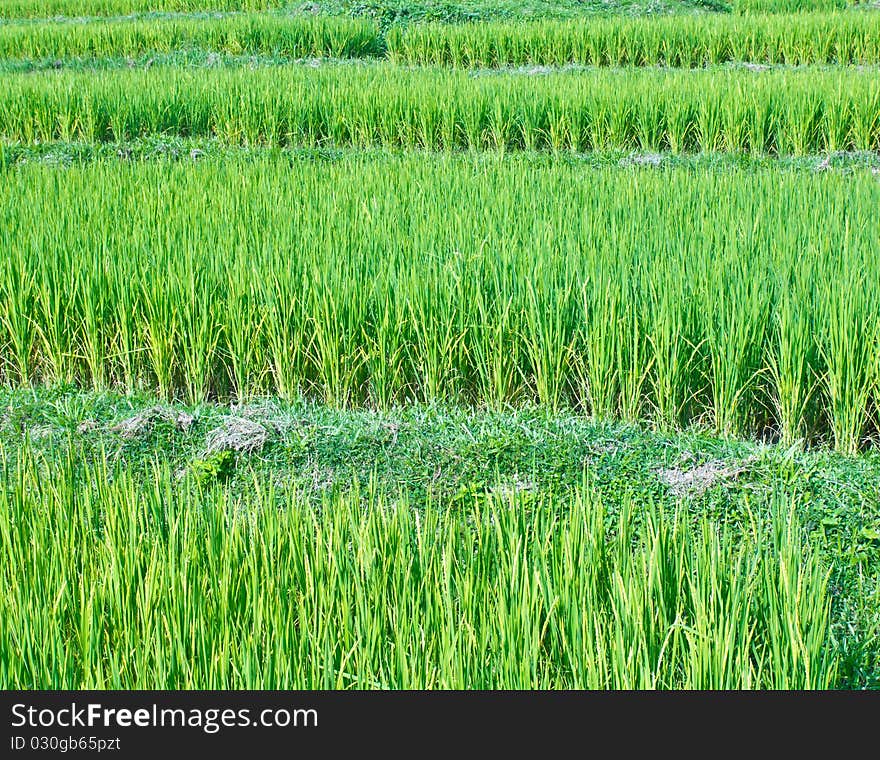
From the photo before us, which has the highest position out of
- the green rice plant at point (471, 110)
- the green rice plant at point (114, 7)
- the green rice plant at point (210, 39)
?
the green rice plant at point (114, 7)

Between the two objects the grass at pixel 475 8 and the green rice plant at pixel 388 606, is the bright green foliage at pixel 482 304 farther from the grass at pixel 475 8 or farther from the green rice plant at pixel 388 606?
the grass at pixel 475 8

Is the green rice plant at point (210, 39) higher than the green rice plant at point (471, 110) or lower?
higher

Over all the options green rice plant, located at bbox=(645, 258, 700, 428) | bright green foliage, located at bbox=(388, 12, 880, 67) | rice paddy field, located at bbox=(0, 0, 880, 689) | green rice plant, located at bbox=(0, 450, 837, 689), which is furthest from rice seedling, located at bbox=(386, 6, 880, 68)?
green rice plant, located at bbox=(0, 450, 837, 689)

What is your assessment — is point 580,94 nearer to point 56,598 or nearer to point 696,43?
point 696,43

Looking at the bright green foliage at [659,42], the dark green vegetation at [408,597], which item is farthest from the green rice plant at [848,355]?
the bright green foliage at [659,42]

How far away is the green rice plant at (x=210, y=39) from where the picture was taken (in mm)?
12148

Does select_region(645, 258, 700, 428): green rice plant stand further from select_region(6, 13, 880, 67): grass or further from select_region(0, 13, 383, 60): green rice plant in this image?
select_region(0, 13, 383, 60): green rice plant

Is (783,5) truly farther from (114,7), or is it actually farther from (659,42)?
(114,7)

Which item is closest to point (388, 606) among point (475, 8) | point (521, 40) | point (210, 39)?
point (521, 40)

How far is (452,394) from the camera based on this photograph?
3.82 m

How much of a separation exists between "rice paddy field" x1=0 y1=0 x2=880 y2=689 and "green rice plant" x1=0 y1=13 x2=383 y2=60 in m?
4.09

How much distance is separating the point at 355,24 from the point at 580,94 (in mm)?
5328

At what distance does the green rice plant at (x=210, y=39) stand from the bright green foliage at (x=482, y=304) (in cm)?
790

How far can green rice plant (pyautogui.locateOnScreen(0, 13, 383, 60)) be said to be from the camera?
39.9 ft
